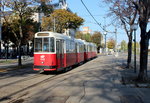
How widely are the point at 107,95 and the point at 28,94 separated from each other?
11.0 feet

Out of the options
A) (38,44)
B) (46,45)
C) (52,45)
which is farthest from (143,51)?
(38,44)

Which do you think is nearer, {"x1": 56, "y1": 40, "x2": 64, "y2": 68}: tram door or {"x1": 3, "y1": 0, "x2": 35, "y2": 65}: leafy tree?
{"x1": 56, "y1": 40, "x2": 64, "y2": 68}: tram door

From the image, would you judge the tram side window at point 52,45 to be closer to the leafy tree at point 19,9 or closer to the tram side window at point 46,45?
the tram side window at point 46,45

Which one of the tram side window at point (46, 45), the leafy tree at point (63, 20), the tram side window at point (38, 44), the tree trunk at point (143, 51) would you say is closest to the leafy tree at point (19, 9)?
the tram side window at point (38, 44)

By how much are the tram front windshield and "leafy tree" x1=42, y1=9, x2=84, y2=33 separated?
24.7m

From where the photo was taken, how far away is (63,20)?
41625 millimetres

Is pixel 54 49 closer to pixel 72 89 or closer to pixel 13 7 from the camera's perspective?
pixel 72 89

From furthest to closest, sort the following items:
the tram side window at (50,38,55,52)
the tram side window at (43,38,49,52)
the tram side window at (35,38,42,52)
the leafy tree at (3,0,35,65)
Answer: the leafy tree at (3,0,35,65)
the tram side window at (35,38,42,52)
the tram side window at (43,38,49,52)
the tram side window at (50,38,55,52)

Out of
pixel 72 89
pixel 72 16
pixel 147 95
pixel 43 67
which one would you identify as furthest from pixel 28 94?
pixel 72 16

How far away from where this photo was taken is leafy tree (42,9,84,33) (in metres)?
41.1

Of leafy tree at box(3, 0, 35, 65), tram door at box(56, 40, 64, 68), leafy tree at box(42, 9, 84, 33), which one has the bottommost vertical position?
tram door at box(56, 40, 64, 68)

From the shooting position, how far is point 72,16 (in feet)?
140

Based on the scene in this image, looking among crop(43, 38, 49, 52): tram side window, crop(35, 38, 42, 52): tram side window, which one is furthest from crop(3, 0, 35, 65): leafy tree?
crop(43, 38, 49, 52): tram side window

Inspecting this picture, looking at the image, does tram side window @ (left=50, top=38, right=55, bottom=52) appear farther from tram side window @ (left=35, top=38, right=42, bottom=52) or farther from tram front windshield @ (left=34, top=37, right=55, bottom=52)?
tram side window @ (left=35, top=38, right=42, bottom=52)
